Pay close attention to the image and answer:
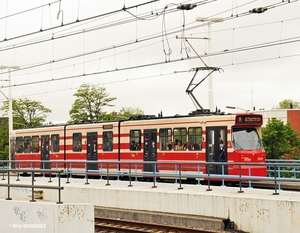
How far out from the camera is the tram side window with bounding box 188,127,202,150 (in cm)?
2550

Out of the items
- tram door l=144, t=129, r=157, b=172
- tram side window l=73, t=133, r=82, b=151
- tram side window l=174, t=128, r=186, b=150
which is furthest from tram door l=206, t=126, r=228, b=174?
tram side window l=73, t=133, r=82, b=151

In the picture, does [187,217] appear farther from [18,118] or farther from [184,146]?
[18,118]

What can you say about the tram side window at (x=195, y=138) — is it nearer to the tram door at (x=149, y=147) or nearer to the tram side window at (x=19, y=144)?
the tram door at (x=149, y=147)

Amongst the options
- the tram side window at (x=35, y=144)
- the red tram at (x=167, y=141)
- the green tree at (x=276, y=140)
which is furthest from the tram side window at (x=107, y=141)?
the green tree at (x=276, y=140)

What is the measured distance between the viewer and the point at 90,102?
6412 cm

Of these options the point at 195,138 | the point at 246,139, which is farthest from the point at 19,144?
the point at 246,139

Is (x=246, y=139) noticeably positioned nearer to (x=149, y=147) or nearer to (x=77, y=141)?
(x=149, y=147)

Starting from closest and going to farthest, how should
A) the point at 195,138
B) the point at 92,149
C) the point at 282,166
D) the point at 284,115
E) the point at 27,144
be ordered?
the point at 282,166, the point at 195,138, the point at 92,149, the point at 27,144, the point at 284,115

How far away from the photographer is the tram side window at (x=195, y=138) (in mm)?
25500

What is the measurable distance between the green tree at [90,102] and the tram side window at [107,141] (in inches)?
1264

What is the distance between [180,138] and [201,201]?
8558mm

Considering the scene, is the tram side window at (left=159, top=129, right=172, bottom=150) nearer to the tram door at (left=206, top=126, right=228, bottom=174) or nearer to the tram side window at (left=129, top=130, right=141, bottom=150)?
the tram side window at (left=129, top=130, right=141, bottom=150)

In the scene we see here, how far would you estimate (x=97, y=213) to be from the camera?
20797 millimetres

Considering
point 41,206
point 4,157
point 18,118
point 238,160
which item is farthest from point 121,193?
point 18,118
